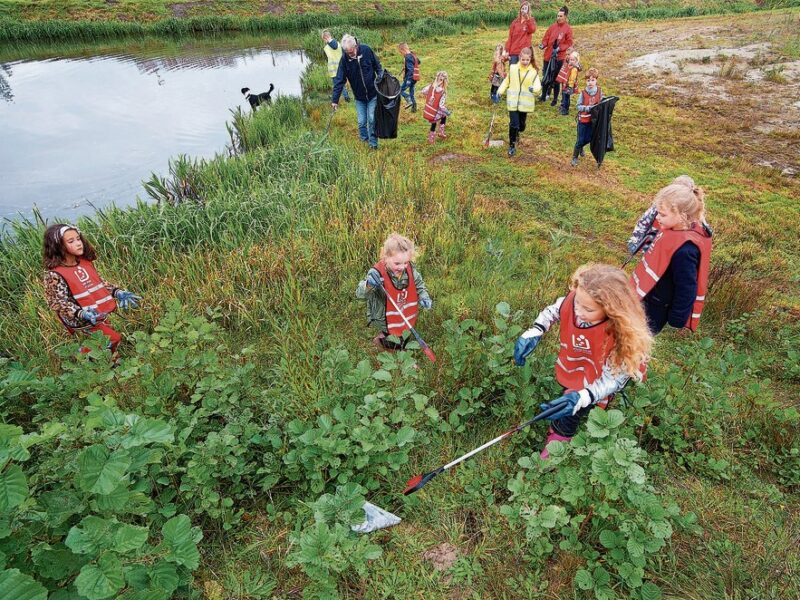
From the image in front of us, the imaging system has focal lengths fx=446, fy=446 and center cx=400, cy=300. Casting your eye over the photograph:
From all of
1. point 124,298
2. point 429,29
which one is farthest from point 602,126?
point 429,29

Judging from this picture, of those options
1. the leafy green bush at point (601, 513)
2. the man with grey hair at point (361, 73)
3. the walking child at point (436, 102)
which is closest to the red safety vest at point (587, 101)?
the walking child at point (436, 102)

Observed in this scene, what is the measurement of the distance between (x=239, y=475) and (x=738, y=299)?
4.84 metres

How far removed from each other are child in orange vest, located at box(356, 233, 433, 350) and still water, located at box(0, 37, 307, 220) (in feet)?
14.8

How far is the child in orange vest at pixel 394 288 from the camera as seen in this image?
332 cm

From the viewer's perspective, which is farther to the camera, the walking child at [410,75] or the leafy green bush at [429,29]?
the leafy green bush at [429,29]

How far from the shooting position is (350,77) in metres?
7.98

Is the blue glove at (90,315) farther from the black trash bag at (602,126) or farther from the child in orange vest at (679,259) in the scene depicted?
the black trash bag at (602,126)

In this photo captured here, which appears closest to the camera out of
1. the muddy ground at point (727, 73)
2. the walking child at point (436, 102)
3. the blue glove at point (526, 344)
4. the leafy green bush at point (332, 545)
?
the leafy green bush at point (332, 545)

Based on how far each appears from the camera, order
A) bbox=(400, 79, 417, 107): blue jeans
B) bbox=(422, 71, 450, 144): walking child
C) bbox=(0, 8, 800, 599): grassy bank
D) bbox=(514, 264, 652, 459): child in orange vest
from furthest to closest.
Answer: bbox=(400, 79, 417, 107): blue jeans < bbox=(422, 71, 450, 144): walking child < bbox=(514, 264, 652, 459): child in orange vest < bbox=(0, 8, 800, 599): grassy bank

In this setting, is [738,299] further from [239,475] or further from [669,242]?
[239,475]

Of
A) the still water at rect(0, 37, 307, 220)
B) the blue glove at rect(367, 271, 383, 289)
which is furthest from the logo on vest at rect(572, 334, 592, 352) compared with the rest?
the still water at rect(0, 37, 307, 220)

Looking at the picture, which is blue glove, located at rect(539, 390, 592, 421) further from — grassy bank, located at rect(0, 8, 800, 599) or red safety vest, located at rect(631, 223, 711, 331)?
red safety vest, located at rect(631, 223, 711, 331)

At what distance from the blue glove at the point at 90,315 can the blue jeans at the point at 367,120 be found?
621 centimetres

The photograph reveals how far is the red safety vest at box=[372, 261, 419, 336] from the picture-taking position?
137 inches
